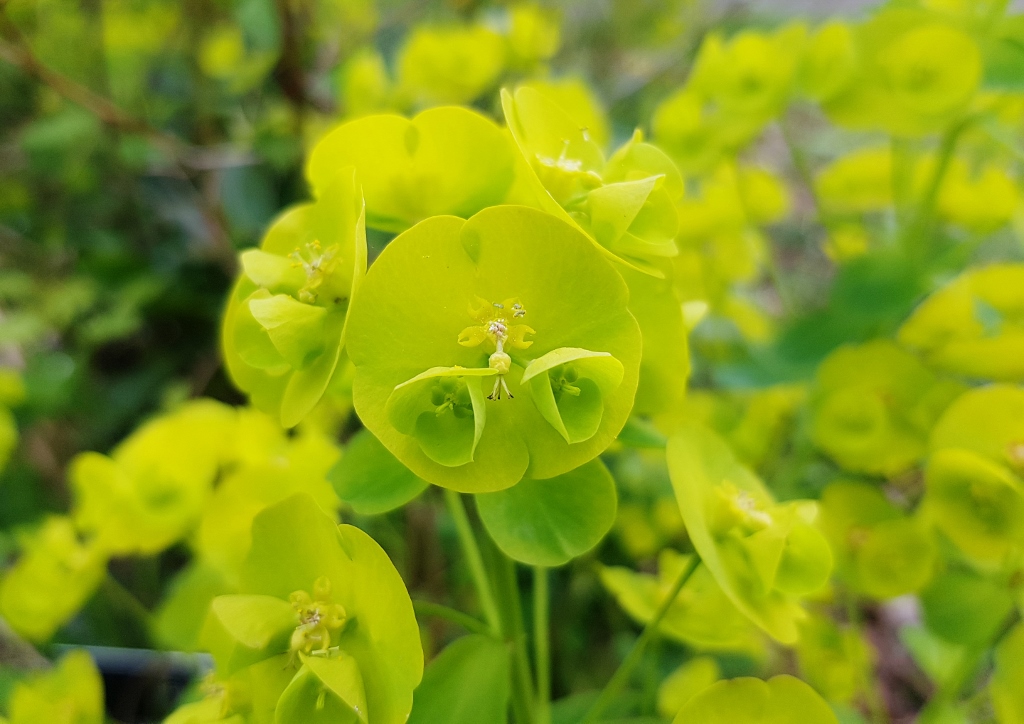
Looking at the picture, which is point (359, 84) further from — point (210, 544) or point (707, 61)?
point (210, 544)

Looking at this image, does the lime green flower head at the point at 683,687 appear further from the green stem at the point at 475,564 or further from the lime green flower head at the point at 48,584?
the lime green flower head at the point at 48,584

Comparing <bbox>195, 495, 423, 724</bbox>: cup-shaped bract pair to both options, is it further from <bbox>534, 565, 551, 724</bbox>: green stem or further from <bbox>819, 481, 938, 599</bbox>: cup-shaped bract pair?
<bbox>819, 481, 938, 599</bbox>: cup-shaped bract pair

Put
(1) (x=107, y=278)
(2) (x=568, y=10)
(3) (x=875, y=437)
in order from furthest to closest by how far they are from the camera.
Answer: (2) (x=568, y=10) < (1) (x=107, y=278) < (3) (x=875, y=437)

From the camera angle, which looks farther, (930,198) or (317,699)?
(930,198)

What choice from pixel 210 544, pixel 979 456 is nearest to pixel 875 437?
pixel 979 456

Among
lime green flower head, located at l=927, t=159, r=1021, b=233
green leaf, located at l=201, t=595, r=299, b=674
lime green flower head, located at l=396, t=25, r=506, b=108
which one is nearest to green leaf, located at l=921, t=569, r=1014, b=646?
lime green flower head, located at l=927, t=159, r=1021, b=233

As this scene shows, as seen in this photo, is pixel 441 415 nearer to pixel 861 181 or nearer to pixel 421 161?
pixel 421 161

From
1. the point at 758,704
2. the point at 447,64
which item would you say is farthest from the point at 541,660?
the point at 447,64
